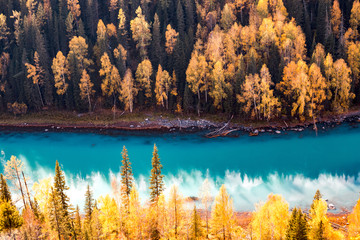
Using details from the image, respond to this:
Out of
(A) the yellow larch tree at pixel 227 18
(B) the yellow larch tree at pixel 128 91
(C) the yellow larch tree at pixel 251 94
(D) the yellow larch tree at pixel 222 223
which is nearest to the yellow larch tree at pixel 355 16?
(A) the yellow larch tree at pixel 227 18

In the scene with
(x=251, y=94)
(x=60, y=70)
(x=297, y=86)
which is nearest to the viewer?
(x=297, y=86)

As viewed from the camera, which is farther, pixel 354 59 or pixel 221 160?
pixel 354 59

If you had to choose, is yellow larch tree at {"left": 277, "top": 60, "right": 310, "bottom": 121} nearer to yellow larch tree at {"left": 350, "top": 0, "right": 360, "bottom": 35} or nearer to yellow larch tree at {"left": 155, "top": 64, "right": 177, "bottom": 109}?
→ yellow larch tree at {"left": 350, "top": 0, "right": 360, "bottom": 35}

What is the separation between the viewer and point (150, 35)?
85812mm

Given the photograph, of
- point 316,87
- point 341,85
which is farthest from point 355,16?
point 316,87

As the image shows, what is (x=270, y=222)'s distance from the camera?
3278 cm

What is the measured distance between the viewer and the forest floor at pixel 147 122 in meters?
71.4

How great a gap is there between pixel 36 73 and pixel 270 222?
237 ft

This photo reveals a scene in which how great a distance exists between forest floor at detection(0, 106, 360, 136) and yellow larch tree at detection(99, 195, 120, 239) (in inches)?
1465

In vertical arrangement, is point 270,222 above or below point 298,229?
below

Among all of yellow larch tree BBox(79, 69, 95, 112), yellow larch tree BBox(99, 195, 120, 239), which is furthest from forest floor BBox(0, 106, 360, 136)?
yellow larch tree BBox(99, 195, 120, 239)

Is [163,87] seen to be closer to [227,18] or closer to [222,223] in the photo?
[227,18]

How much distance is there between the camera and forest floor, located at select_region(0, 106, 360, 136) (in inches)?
2810

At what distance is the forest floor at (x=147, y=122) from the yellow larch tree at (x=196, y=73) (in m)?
4.82
